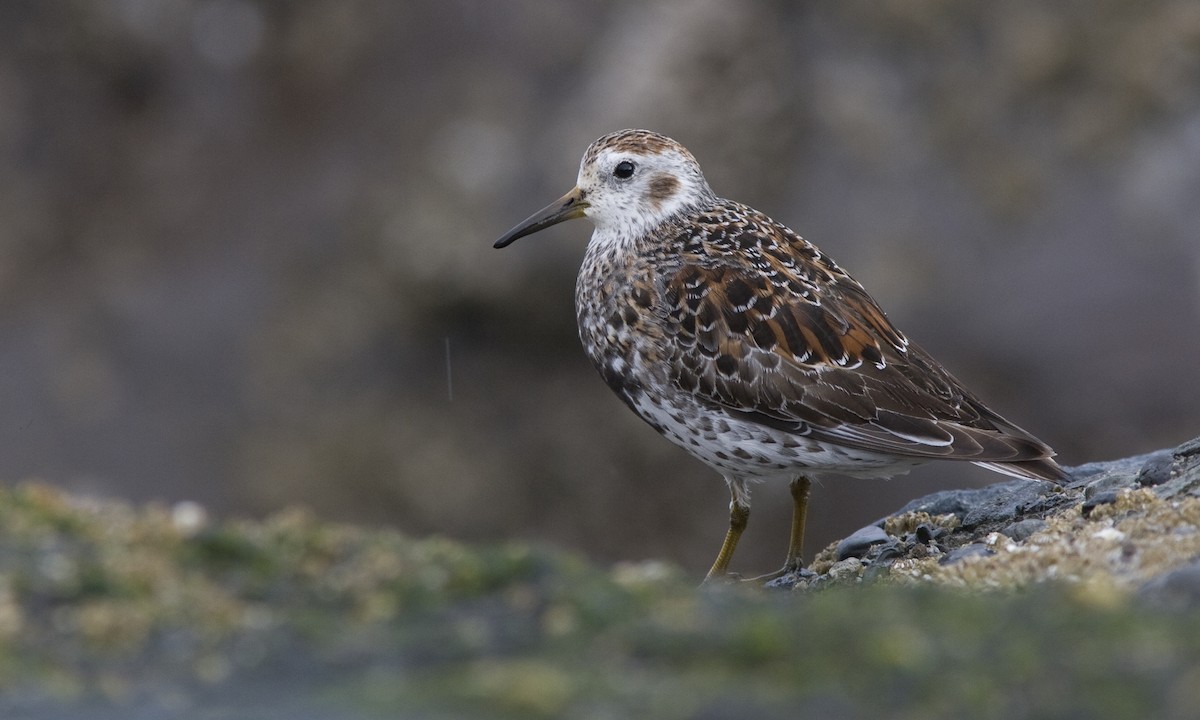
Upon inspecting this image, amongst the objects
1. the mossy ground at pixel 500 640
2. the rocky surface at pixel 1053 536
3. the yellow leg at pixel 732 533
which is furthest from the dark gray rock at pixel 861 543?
the mossy ground at pixel 500 640

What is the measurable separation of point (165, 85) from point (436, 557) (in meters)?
15.4

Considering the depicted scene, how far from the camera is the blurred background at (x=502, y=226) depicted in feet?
54.5

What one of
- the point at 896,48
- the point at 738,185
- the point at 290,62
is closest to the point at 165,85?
the point at 290,62

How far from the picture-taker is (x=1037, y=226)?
17.9 meters

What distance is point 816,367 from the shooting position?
7555 millimetres

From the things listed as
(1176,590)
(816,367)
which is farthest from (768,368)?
(1176,590)

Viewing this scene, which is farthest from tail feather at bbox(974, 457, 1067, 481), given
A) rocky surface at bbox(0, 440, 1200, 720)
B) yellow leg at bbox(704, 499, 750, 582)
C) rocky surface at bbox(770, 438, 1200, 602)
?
rocky surface at bbox(0, 440, 1200, 720)

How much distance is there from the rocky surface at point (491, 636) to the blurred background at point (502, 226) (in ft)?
36.8

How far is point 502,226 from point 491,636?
13115 millimetres

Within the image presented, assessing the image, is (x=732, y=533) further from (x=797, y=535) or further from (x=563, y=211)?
(x=563, y=211)

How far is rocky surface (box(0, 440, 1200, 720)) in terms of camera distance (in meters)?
3.70

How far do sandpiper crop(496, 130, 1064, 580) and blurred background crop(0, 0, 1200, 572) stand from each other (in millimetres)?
7840

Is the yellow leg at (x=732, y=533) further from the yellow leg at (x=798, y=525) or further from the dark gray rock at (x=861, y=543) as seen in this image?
the dark gray rock at (x=861, y=543)

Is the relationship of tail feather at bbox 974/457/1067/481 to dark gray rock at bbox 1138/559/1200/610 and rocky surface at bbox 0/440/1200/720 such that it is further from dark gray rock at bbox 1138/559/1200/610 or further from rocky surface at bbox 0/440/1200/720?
dark gray rock at bbox 1138/559/1200/610
